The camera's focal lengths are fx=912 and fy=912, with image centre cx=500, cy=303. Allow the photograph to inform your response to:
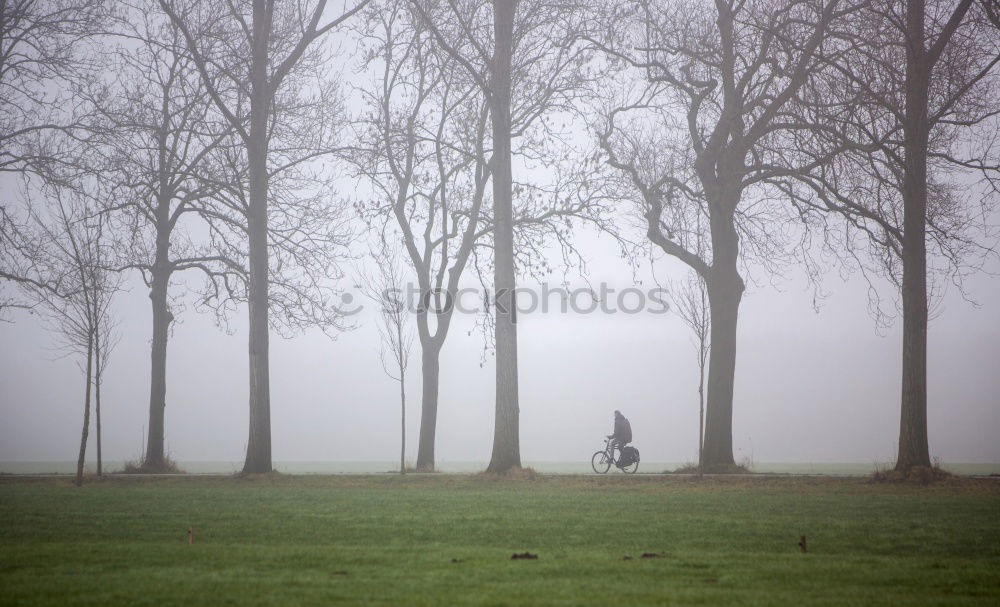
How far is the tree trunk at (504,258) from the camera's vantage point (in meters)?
22.2

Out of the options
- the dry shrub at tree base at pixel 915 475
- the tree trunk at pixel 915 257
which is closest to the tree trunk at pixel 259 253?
the dry shrub at tree base at pixel 915 475

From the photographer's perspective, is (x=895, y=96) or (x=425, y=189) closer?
(x=895, y=96)

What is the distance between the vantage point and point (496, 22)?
23719 mm

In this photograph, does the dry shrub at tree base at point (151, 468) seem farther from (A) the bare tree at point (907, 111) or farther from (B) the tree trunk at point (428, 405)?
(A) the bare tree at point (907, 111)

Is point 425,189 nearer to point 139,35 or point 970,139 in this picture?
point 139,35

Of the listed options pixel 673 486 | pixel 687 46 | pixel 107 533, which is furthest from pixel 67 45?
pixel 673 486

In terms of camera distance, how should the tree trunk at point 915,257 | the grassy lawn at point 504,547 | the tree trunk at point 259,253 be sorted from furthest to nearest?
the tree trunk at point 259,253, the tree trunk at point 915,257, the grassy lawn at point 504,547

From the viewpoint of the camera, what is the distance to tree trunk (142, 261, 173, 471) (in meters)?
26.4

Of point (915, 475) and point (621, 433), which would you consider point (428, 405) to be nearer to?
point (621, 433)

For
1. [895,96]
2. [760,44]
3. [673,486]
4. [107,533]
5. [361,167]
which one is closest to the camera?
[107,533]

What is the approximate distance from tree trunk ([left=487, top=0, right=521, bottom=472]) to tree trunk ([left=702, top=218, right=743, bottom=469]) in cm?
492

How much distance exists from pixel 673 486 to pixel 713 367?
4.83 m

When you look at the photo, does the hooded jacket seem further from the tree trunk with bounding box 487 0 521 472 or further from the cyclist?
the tree trunk with bounding box 487 0 521 472

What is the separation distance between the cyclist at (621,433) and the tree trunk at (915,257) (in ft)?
25.5
